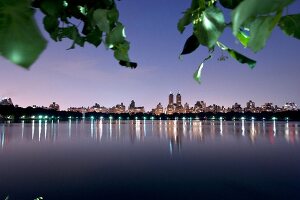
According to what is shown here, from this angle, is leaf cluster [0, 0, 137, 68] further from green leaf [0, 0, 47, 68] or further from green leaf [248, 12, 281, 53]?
green leaf [248, 12, 281, 53]

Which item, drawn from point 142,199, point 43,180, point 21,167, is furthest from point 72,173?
point 142,199

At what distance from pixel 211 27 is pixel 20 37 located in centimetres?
59

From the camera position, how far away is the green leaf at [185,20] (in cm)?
111

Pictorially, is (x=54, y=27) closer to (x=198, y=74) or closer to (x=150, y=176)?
(x=198, y=74)

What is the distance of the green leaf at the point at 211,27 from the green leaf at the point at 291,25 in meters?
0.18

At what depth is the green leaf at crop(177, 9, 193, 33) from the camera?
1111 millimetres

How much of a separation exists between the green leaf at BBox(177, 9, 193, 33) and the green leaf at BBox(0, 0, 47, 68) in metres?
0.66

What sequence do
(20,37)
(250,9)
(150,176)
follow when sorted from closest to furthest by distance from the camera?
(250,9)
(20,37)
(150,176)

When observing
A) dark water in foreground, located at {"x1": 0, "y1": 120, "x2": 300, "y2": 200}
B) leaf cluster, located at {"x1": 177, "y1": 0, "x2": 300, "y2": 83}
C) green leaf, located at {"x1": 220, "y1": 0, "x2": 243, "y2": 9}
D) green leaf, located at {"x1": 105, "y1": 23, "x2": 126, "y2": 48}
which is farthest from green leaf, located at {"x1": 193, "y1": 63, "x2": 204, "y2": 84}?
dark water in foreground, located at {"x1": 0, "y1": 120, "x2": 300, "y2": 200}

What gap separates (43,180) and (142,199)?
11.2 metres

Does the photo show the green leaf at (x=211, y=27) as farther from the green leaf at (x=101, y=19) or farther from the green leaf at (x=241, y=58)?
the green leaf at (x=101, y=19)

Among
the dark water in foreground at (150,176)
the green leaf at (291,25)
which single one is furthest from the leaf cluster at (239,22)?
the dark water in foreground at (150,176)

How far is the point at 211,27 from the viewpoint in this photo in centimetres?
92

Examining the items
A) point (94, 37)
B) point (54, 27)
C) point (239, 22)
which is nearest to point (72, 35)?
point (94, 37)
